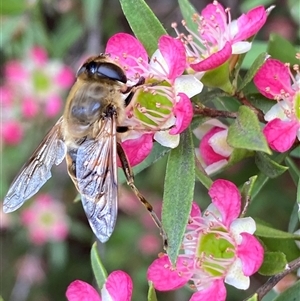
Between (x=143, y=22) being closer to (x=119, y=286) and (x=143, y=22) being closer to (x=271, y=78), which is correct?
(x=271, y=78)

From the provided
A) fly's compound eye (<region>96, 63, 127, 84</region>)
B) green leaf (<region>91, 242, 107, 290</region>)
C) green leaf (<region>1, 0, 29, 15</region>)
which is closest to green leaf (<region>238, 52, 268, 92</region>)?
fly's compound eye (<region>96, 63, 127, 84</region>)

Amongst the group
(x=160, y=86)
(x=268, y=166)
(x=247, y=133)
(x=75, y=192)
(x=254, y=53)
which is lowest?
(x=75, y=192)

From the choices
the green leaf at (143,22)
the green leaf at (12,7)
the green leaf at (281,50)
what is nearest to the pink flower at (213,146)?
the green leaf at (143,22)

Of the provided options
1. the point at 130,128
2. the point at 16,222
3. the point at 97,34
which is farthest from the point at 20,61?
the point at 130,128

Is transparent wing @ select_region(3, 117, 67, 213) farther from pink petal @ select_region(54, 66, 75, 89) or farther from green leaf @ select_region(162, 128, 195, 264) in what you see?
pink petal @ select_region(54, 66, 75, 89)

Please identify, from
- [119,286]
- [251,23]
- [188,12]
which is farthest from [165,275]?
[188,12]

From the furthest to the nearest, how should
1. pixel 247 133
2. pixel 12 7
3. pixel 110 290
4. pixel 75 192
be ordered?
pixel 75 192
pixel 12 7
pixel 110 290
pixel 247 133

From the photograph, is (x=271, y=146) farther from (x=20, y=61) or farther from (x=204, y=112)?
(x=20, y=61)
